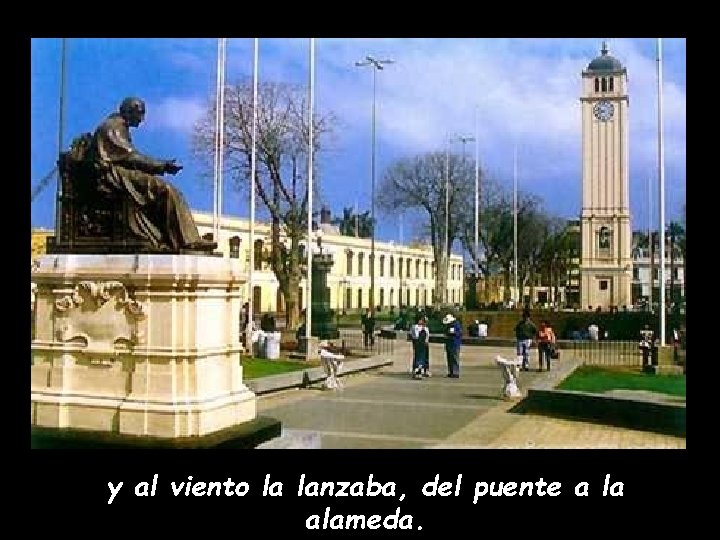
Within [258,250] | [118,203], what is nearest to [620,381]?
[118,203]

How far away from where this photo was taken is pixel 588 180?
5497cm

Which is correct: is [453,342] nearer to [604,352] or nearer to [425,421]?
[425,421]

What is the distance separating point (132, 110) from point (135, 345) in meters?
2.35

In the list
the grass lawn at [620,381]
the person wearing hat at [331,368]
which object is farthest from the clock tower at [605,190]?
the person wearing hat at [331,368]

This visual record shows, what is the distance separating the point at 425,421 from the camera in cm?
1158

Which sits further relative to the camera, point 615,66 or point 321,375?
point 615,66

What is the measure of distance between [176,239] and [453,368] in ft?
39.1

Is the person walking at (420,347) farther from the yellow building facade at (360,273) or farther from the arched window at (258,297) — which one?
the arched window at (258,297)

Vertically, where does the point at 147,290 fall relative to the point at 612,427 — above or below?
above

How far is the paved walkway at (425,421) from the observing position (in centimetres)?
987

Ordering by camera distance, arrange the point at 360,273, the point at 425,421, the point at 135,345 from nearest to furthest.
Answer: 1. the point at 135,345
2. the point at 425,421
3. the point at 360,273

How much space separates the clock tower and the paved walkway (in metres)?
39.3
